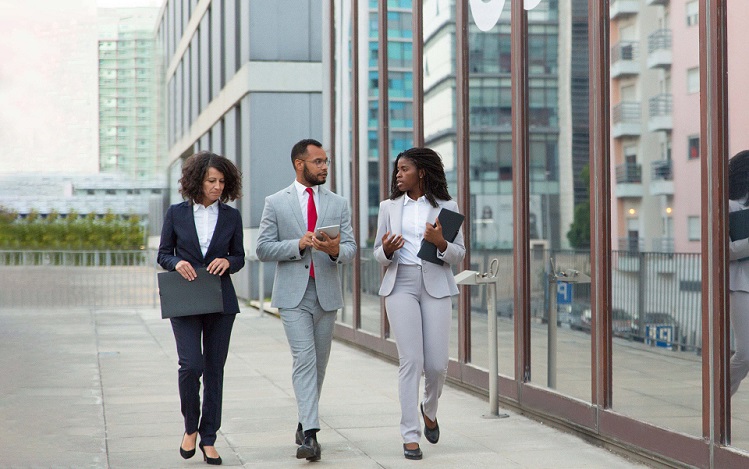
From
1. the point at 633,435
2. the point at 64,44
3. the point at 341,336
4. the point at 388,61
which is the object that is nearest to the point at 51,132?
the point at 64,44

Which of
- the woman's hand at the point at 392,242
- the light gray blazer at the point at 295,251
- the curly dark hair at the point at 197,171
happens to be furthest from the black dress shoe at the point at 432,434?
the curly dark hair at the point at 197,171

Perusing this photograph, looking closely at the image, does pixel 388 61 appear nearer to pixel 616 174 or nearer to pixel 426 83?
pixel 426 83

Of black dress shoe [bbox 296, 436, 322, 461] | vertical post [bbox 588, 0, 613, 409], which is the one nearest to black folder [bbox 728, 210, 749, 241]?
vertical post [bbox 588, 0, 613, 409]

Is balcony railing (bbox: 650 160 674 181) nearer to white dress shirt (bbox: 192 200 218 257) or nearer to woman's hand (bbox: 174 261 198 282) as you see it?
white dress shirt (bbox: 192 200 218 257)

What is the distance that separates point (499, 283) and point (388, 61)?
4518mm

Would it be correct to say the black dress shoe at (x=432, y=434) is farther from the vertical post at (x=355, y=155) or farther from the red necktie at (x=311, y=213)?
the vertical post at (x=355, y=155)

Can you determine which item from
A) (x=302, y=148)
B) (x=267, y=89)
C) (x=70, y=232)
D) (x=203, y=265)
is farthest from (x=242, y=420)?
(x=267, y=89)

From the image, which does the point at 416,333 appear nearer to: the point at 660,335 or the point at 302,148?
the point at 302,148

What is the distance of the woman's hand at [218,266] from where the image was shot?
6.46 m

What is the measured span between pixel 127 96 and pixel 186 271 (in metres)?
21.2

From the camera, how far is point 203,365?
6527 mm

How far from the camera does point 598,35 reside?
6.92m

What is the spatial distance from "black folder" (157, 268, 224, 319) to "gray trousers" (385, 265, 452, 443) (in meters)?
1.10

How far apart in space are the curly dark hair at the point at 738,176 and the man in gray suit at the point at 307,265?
2.31m
